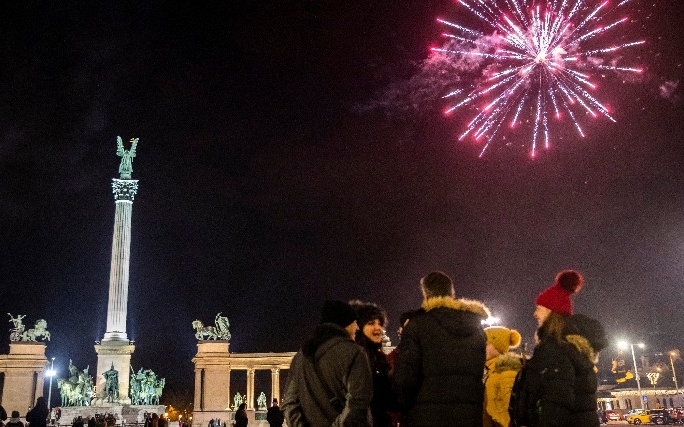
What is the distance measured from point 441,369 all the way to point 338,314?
1283 millimetres

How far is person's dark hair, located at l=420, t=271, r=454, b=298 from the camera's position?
6.48 m

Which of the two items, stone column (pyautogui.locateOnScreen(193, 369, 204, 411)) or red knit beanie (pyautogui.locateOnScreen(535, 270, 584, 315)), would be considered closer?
red knit beanie (pyautogui.locateOnScreen(535, 270, 584, 315))

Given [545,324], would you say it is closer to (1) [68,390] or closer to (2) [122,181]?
(1) [68,390]

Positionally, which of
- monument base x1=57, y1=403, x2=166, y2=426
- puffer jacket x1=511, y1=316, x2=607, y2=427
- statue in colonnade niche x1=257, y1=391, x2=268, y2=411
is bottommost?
puffer jacket x1=511, y1=316, x2=607, y2=427

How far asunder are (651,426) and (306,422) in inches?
1440

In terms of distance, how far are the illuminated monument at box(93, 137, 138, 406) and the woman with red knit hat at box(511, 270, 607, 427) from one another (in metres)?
50.5

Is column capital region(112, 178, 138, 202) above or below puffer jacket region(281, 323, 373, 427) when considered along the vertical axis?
above

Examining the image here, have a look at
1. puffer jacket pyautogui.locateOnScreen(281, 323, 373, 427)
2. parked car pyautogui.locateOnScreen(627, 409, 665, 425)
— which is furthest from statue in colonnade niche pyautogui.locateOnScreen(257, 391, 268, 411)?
puffer jacket pyautogui.locateOnScreen(281, 323, 373, 427)

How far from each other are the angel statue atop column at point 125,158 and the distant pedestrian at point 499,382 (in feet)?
197

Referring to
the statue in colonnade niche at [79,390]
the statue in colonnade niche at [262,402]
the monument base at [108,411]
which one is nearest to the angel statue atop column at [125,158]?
the statue in colonnade niche at [79,390]

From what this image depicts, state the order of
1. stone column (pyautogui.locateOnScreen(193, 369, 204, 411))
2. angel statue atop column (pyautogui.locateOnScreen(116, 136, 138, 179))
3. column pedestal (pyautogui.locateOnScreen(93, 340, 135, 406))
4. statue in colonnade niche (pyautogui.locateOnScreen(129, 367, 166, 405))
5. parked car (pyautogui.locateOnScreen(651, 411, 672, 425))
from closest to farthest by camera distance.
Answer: parked car (pyautogui.locateOnScreen(651, 411, 672, 425)) → column pedestal (pyautogui.locateOnScreen(93, 340, 135, 406)) → statue in colonnade niche (pyautogui.locateOnScreen(129, 367, 166, 405)) → stone column (pyautogui.locateOnScreen(193, 369, 204, 411)) → angel statue atop column (pyautogui.locateOnScreen(116, 136, 138, 179))

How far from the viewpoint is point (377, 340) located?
7.55 metres

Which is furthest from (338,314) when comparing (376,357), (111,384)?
(111,384)

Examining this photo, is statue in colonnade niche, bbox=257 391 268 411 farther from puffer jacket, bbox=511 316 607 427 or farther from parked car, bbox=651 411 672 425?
puffer jacket, bbox=511 316 607 427
